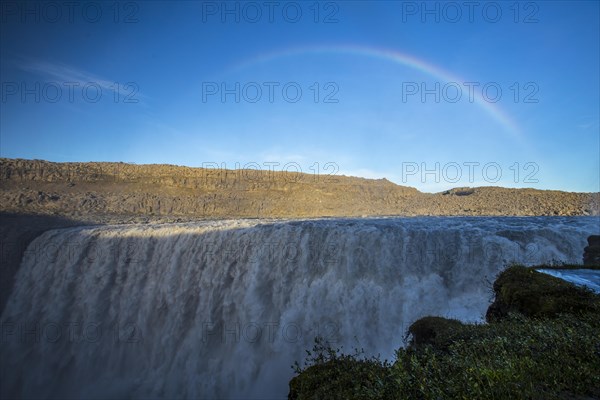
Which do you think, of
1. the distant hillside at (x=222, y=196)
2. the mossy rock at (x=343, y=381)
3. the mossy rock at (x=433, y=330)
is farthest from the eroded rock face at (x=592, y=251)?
the distant hillside at (x=222, y=196)

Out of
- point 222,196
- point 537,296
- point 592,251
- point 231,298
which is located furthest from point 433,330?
point 222,196

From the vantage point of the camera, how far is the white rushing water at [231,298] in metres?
17.2

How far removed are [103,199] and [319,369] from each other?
57.2 metres

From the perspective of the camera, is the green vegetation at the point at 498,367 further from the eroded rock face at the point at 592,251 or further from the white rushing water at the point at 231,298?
the eroded rock face at the point at 592,251

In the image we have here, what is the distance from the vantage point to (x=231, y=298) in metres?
20.5

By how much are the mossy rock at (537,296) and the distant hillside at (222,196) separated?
137 feet

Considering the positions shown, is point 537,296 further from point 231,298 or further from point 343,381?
point 231,298

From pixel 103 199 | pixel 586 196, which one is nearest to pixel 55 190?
pixel 103 199

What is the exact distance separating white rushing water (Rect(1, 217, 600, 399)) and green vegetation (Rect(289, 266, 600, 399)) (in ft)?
31.1

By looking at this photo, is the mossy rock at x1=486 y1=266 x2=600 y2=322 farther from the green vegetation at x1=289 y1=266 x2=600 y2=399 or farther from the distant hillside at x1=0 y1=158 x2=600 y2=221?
the distant hillside at x1=0 y1=158 x2=600 y2=221

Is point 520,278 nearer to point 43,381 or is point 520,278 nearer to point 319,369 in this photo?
point 319,369

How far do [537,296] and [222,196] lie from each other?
190ft

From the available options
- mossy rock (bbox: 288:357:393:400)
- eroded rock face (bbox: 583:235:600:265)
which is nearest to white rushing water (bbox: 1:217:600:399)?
eroded rock face (bbox: 583:235:600:265)

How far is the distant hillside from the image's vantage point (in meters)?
48.0
